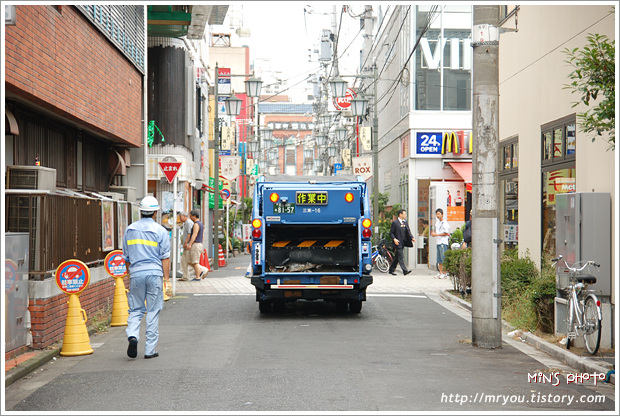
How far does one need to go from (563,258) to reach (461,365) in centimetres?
268

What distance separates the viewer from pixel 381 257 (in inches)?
1092

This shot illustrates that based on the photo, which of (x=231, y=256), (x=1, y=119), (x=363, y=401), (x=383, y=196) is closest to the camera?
(x=1, y=119)

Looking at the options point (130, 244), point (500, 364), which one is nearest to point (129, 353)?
point (130, 244)

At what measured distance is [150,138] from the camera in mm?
27734

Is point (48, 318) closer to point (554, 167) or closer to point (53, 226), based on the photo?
point (53, 226)

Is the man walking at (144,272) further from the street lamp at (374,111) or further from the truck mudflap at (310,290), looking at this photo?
the street lamp at (374,111)

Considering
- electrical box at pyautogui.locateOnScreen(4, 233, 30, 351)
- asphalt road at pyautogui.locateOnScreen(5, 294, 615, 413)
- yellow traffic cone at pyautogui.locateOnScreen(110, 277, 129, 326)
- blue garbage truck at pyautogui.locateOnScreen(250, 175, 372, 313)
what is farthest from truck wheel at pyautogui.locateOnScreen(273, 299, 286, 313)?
electrical box at pyautogui.locateOnScreen(4, 233, 30, 351)

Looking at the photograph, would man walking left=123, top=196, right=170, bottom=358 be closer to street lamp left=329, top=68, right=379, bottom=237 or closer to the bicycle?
the bicycle

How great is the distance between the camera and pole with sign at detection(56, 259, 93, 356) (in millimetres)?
10641

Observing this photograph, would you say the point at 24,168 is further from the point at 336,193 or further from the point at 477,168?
the point at 477,168

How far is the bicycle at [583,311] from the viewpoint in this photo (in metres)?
9.77

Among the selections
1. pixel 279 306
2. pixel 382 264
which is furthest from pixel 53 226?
pixel 382 264

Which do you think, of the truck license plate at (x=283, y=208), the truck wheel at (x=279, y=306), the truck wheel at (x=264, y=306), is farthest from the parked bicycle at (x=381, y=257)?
the truck license plate at (x=283, y=208)

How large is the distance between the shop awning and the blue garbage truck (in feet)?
48.9
